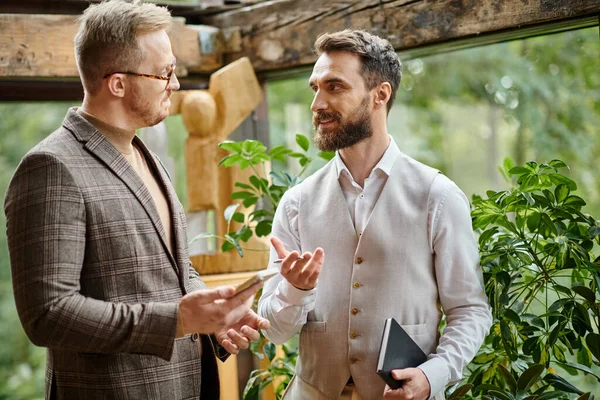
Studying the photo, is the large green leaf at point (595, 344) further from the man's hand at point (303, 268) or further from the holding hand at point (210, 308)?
Answer: the holding hand at point (210, 308)

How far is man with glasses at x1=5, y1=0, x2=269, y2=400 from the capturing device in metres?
1.58

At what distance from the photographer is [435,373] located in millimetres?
1828

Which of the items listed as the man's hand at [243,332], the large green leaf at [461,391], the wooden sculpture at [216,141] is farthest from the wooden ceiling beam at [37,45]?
the large green leaf at [461,391]

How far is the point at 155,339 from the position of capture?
1.62 meters

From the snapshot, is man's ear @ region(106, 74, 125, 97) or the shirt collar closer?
man's ear @ region(106, 74, 125, 97)

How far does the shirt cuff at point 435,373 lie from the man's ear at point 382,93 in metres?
0.74

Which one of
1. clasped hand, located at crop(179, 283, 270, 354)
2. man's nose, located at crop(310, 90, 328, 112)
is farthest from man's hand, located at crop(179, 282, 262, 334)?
man's nose, located at crop(310, 90, 328, 112)

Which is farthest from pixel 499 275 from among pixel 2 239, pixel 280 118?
pixel 2 239

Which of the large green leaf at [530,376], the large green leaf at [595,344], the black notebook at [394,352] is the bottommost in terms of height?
the large green leaf at [530,376]

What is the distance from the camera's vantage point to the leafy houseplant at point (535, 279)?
2049 millimetres

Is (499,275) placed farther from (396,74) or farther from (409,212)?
(396,74)

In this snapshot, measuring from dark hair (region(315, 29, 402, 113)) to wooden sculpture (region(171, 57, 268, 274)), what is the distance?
3.42 ft

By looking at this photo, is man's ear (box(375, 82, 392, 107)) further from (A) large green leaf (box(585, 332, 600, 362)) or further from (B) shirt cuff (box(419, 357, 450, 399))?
(A) large green leaf (box(585, 332, 600, 362))

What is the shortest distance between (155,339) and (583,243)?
1251 millimetres
